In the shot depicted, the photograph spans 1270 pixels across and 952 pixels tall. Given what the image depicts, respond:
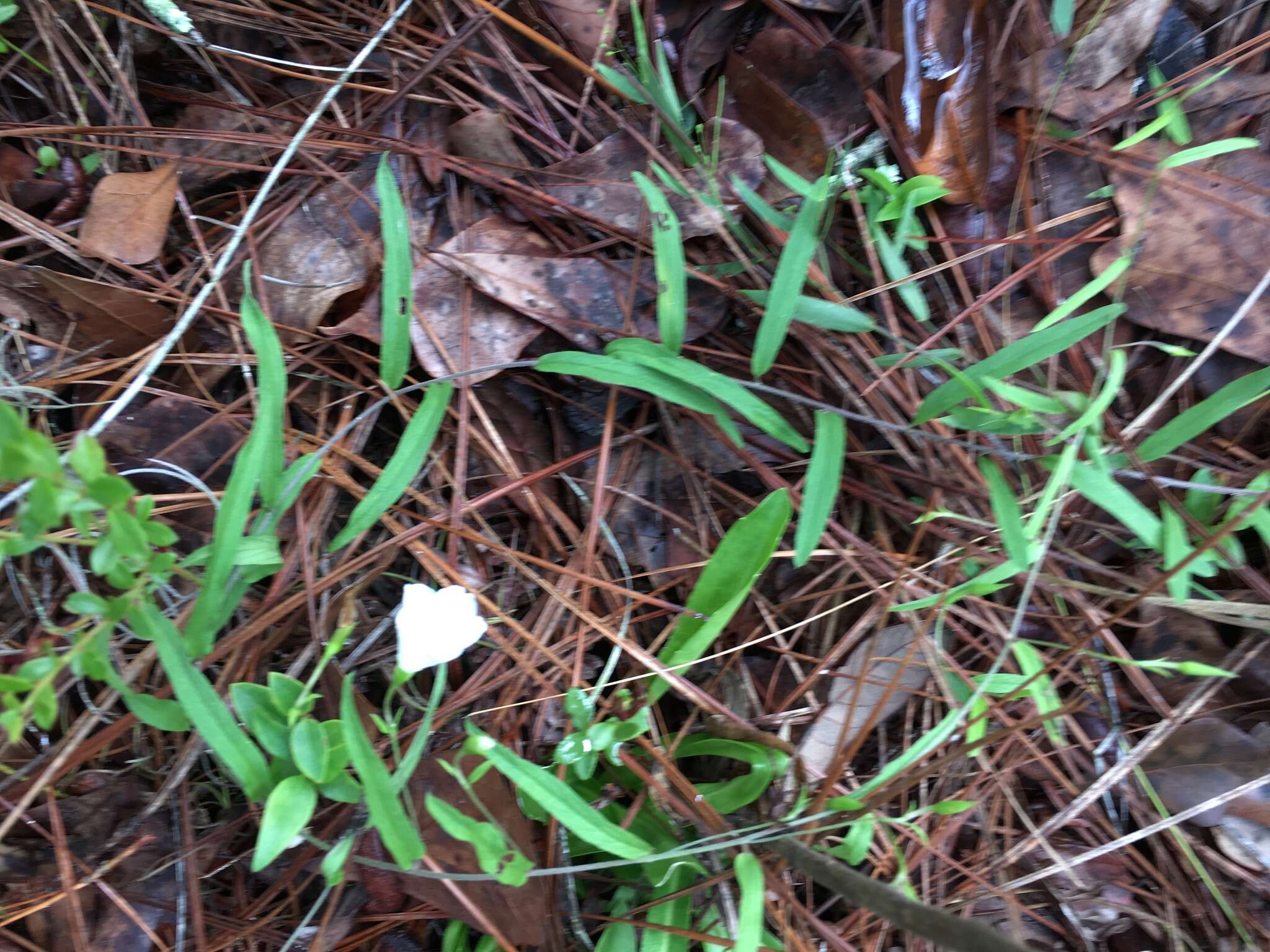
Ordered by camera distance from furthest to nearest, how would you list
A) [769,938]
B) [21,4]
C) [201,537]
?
1. [21,4]
2. [201,537]
3. [769,938]

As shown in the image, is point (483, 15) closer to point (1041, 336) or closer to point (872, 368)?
point (872, 368)

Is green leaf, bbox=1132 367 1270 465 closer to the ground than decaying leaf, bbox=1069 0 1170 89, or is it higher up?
closer to the ground

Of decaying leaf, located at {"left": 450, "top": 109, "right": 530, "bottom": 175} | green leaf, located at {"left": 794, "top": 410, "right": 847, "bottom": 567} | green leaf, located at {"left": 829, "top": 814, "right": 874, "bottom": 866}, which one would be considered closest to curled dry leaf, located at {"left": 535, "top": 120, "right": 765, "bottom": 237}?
decaying leaf, located at {"left": 450, "top": 109, "right": 530, "bottom": 175}

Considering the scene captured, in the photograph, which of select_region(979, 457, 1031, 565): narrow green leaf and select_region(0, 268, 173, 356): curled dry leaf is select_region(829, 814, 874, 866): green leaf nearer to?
select_region(979, 457, 1031, 565): narrow green leaf

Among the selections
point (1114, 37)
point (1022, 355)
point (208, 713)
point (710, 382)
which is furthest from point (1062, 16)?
point (208, 713)

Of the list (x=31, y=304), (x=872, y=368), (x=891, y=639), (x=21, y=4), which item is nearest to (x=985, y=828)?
(x=891, y=639)
